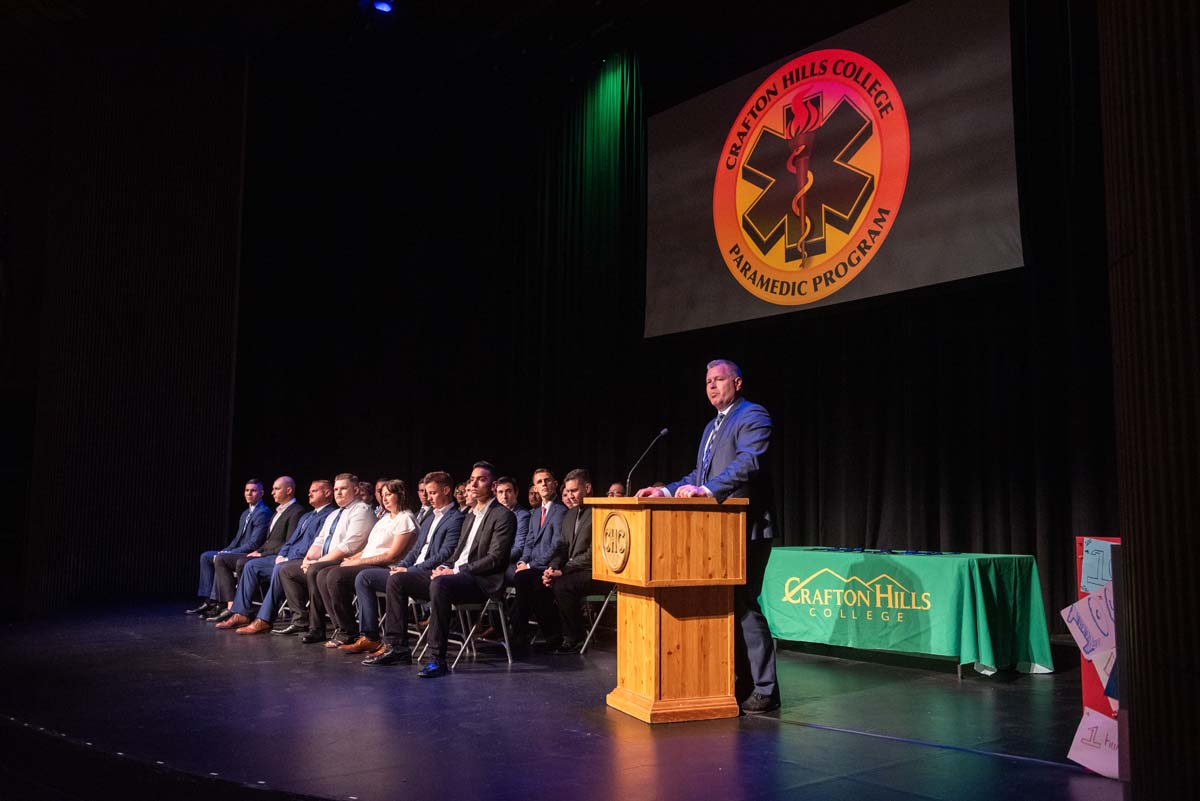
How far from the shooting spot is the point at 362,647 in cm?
600

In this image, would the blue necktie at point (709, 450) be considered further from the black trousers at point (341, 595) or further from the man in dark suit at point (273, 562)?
the man in dark suit at point (273, 562)

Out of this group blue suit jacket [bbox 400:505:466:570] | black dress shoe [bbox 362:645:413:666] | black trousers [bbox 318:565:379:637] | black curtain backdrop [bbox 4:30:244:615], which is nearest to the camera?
black dress shoe [bbox 362:645:413:666]

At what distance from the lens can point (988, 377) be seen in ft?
20.8

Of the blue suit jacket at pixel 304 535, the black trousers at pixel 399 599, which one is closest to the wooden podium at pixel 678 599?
the black trousers at pixel 399 599

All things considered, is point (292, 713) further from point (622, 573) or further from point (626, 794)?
point (626, 794)

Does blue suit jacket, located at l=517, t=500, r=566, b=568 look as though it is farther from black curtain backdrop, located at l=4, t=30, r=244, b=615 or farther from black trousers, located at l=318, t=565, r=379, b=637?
black curtain backdrop, located at l=4, t=30, r=244, b=615

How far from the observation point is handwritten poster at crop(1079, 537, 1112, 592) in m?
3.12

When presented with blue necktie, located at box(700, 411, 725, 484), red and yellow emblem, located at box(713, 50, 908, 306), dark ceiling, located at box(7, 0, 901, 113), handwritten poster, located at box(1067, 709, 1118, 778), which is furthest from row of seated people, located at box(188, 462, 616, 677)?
dark ceiling, located at box(7, 0, 901, 113)

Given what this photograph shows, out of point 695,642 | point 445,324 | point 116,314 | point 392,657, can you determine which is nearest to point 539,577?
point 392,657

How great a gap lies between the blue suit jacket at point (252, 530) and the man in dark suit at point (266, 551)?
127 millimetres

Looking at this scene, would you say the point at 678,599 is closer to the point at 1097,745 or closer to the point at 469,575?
the point at 1097,745

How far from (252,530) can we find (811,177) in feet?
18.9

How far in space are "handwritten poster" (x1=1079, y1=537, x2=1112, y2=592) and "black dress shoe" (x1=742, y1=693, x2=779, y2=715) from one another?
1.46 meters

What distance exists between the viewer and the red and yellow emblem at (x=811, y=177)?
6.25 meters
